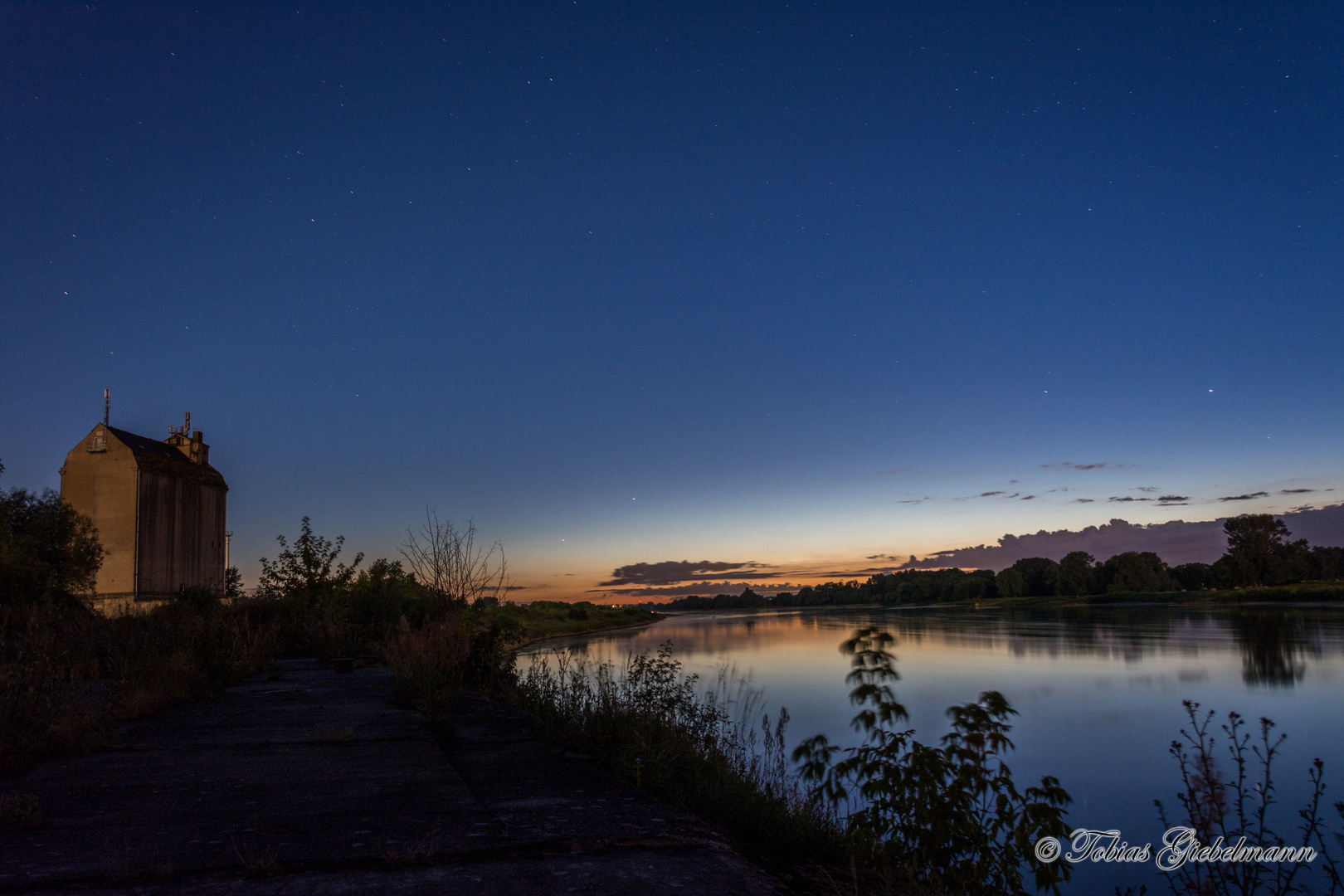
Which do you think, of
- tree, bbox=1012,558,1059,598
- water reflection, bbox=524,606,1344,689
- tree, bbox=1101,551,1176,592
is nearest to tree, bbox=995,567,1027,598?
tree, bbox=1012,558,1059,598

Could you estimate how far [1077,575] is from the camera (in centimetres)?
8862

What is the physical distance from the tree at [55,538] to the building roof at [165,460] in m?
3.72

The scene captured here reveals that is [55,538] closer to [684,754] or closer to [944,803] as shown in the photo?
[684,754]

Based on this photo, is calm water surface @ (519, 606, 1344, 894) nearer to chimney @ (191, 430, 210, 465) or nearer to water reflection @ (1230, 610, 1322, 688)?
water reflection @ (1230, 610, 1322, 688)

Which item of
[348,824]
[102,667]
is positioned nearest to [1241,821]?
[348,824]

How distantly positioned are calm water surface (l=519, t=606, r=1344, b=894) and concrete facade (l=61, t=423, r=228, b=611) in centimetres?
1639

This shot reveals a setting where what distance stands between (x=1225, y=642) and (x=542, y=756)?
40.5 m

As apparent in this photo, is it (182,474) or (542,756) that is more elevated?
(182,474)

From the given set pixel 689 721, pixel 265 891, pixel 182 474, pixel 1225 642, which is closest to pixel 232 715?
pixel 689 721

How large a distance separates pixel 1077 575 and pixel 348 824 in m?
101

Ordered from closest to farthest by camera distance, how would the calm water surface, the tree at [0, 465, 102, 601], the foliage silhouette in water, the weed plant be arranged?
the weed plant → the foliage silhouette in water → the calm water surface → the tree at [0, 465, 102, 601]

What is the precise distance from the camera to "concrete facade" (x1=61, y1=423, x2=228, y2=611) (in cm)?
2877

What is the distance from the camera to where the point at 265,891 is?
3262mm

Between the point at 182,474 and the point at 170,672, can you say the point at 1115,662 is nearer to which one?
the point at 170,672
